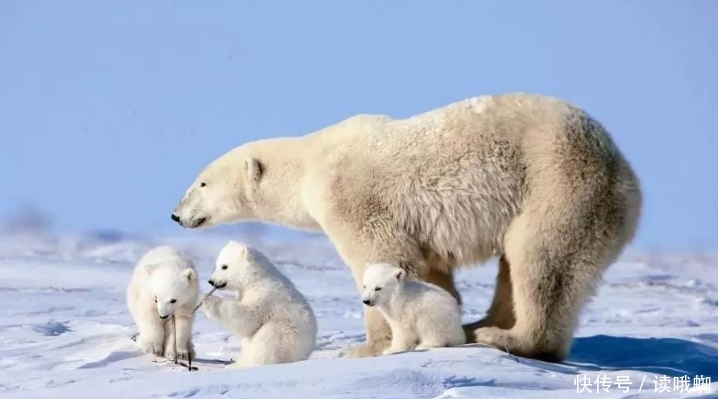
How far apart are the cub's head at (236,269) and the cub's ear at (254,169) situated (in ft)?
4.68

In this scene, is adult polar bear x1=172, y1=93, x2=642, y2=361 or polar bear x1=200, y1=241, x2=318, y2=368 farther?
adult polar bear x1=172, y1=93, x2=642, y2=361

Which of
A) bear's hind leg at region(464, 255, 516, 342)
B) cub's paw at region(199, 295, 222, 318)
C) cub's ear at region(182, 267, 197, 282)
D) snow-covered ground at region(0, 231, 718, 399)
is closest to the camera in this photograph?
snow-covered ground at region(0, 231, 718, 399)

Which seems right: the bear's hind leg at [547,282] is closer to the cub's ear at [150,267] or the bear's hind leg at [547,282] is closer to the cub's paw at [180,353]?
the cub's paw at [180,353]

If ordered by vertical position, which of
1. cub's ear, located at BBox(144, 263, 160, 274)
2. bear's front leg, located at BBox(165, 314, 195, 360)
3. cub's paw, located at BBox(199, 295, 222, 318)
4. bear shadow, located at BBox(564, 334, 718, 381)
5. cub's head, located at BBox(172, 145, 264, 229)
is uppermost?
cub's head, located at BBox(172, 145, 264, 229)

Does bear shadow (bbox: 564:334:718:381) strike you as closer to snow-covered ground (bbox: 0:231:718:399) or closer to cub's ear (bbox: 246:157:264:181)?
snow-covered ground (bbox: 0:231:718:399)

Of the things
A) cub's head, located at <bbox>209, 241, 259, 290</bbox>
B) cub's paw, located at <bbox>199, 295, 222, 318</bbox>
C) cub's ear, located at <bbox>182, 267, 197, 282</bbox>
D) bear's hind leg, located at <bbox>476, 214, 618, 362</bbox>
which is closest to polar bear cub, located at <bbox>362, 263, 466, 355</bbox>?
bear's hind leg, located at <bbox>476, 214, 618, 362</bbox>

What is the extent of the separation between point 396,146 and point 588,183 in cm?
131

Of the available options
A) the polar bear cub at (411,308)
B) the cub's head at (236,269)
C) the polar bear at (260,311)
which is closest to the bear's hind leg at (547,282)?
the polar bear cub at (411,308)

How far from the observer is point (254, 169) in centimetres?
837

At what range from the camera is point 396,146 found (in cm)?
771

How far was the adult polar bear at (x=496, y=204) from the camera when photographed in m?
7.28

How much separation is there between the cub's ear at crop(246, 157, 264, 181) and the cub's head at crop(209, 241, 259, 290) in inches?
56.2

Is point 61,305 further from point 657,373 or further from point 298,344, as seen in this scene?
point 657,373

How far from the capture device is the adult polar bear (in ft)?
23.9
